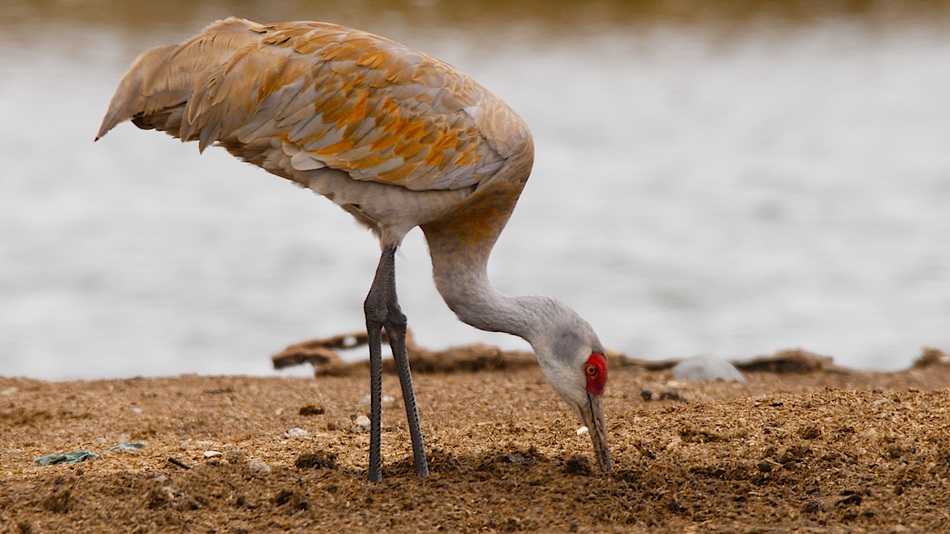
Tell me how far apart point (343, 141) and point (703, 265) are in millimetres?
9224

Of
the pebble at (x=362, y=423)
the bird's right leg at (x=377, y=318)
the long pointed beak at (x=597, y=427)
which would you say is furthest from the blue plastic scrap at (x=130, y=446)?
the long pointed beak at (x=597, y=427)

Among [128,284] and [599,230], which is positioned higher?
[599,230]

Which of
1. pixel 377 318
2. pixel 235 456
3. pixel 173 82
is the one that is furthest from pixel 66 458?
pixel 173 82

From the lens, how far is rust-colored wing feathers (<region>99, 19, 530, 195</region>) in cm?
639

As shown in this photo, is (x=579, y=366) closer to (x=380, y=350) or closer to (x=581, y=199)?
(x=380, y=350)

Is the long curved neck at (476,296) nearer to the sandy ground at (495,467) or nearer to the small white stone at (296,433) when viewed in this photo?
the sandy ground at (495,467)

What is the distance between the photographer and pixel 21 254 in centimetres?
1491

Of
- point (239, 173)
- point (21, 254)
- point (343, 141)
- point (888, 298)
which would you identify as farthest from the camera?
point (239, 173)

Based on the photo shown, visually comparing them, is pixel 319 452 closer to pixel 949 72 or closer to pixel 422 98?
pixel 422 98

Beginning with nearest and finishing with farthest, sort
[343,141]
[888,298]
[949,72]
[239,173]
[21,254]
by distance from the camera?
[343,141]
[888,298]
[21,254]
[239,173]
[949,72]

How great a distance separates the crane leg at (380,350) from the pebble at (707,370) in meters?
3.31

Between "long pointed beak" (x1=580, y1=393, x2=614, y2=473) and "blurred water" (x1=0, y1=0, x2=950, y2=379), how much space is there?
545 centimetres

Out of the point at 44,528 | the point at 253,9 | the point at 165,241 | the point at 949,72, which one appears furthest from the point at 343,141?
the point at 949,72

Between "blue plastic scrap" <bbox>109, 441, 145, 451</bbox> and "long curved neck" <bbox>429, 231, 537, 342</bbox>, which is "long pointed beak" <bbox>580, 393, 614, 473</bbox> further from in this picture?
"blue plastic scrap" <bbox>109, 441, 145, 451</bbox>
